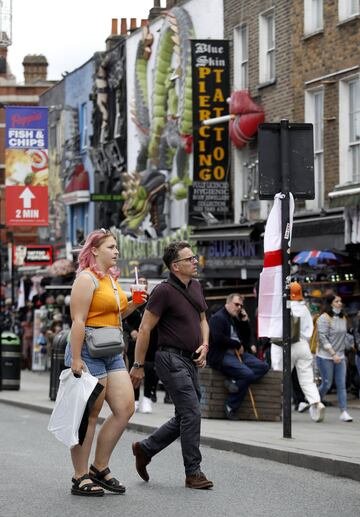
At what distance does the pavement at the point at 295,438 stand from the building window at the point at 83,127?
2520 cm

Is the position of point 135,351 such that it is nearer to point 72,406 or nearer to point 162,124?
point 72,406

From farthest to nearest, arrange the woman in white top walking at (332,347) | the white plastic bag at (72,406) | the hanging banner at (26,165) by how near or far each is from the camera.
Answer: the hanging banner at (26,165)
the woman in white top walking at (332,347)
the white plastic bag at (72,406)

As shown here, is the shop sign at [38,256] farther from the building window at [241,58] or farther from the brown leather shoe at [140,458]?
the brown leather shoe at [140,458]

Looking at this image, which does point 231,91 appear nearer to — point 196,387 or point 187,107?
point 187,107

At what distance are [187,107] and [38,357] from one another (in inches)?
401

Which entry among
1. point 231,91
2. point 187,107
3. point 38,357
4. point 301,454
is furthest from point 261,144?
point 38,357

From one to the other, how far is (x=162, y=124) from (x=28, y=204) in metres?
4.06

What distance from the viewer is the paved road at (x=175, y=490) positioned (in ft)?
33.8

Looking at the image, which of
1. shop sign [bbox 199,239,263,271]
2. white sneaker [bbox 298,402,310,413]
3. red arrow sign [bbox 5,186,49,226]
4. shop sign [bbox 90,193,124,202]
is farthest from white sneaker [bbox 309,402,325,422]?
shop sign [bbox 90,193,124,202]

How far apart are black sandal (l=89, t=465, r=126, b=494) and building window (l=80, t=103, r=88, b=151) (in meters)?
36.8

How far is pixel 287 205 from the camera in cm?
1535

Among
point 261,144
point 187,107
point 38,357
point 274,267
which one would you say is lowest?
point 38,357

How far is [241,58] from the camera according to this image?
107ft

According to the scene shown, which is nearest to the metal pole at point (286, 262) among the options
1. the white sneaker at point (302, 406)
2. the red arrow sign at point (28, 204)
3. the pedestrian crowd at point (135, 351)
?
the pedestrian crowd at point (135, 351)
